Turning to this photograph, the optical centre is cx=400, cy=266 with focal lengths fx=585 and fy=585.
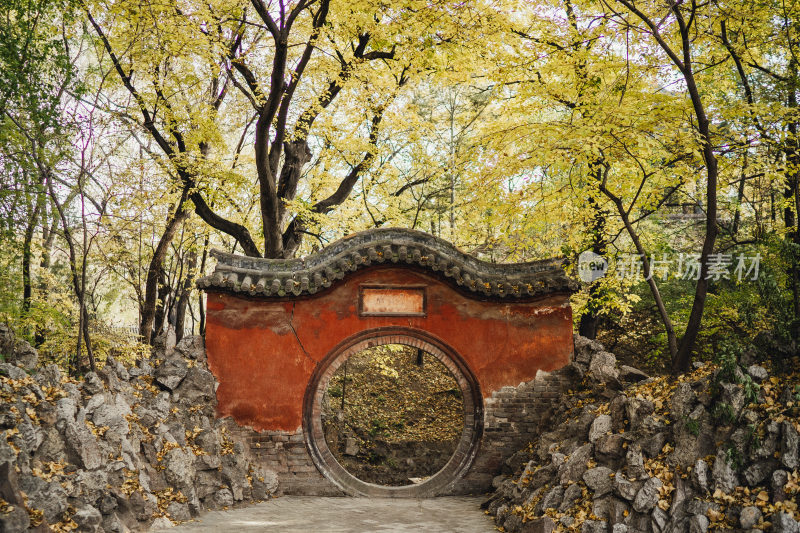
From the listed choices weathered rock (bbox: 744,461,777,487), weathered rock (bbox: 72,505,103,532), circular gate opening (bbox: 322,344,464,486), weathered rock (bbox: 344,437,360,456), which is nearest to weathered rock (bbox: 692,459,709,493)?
weathered rock (bbox: 744,461,777,487)

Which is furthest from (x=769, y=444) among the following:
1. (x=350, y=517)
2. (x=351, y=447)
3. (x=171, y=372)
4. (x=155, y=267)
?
(x=155, y=267)

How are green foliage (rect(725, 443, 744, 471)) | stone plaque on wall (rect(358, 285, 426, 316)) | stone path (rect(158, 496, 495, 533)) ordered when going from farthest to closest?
1. stone plaque on wall (rect(358, 285, 426, 316))
2. stone path (rect(158, 496, 495, 533))
3. green foliage (rect(725, 443, 744, 471))

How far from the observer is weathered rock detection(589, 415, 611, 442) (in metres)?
6.79

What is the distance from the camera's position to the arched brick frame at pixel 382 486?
28.4 ft

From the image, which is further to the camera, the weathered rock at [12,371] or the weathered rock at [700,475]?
the weathered rock at [12,371]

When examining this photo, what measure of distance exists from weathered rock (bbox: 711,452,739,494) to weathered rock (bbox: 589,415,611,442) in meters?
1.54

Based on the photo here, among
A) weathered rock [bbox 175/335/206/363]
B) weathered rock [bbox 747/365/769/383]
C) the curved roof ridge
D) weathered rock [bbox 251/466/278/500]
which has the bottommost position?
weathered rock [bbox 251/466/278/500]

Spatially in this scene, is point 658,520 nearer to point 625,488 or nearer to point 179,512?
point 625,488

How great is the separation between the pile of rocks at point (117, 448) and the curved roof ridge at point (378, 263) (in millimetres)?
1163

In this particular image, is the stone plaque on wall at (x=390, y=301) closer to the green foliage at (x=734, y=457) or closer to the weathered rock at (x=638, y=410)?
the weathered rock at (x=638, y=410)

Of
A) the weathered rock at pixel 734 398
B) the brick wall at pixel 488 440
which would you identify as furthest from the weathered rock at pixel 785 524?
the brick wall at pixel 488 440

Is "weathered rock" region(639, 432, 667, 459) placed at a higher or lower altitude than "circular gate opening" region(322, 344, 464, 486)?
higher

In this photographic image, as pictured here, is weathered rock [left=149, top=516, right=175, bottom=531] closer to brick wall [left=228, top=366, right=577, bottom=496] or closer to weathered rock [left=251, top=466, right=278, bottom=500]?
weathered rock [left=251, top=466, right=278, bottom=500]

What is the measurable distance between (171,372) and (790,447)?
284 inches
